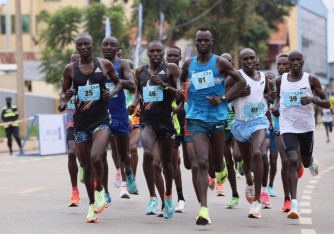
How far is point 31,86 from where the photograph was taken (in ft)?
239

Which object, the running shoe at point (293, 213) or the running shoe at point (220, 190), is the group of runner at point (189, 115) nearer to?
the running shoe at point (293, 213)

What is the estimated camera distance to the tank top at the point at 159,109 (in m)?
13.6

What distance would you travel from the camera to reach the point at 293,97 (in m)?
13.8

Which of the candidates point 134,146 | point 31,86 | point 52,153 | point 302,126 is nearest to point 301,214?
point 302,126

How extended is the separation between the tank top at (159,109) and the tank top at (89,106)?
0.82 m

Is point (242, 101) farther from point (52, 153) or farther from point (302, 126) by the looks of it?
point (52, 153)

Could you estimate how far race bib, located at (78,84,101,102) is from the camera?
12.9m

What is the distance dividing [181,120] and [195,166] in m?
2.63

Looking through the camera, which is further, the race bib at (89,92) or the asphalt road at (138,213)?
the race bib at (89,92)

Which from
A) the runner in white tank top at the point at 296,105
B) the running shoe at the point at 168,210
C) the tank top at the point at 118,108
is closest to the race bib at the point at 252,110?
the runner in white tank top at the point at 296,105

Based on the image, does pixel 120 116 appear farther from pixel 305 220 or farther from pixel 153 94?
pixel 305 220

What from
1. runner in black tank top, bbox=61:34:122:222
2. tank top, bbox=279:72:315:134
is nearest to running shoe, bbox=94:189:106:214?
runner in black tank top, bbox=61:34:122:222

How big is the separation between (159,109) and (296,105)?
1.67m

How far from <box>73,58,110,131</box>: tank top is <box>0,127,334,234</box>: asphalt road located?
1.14m
